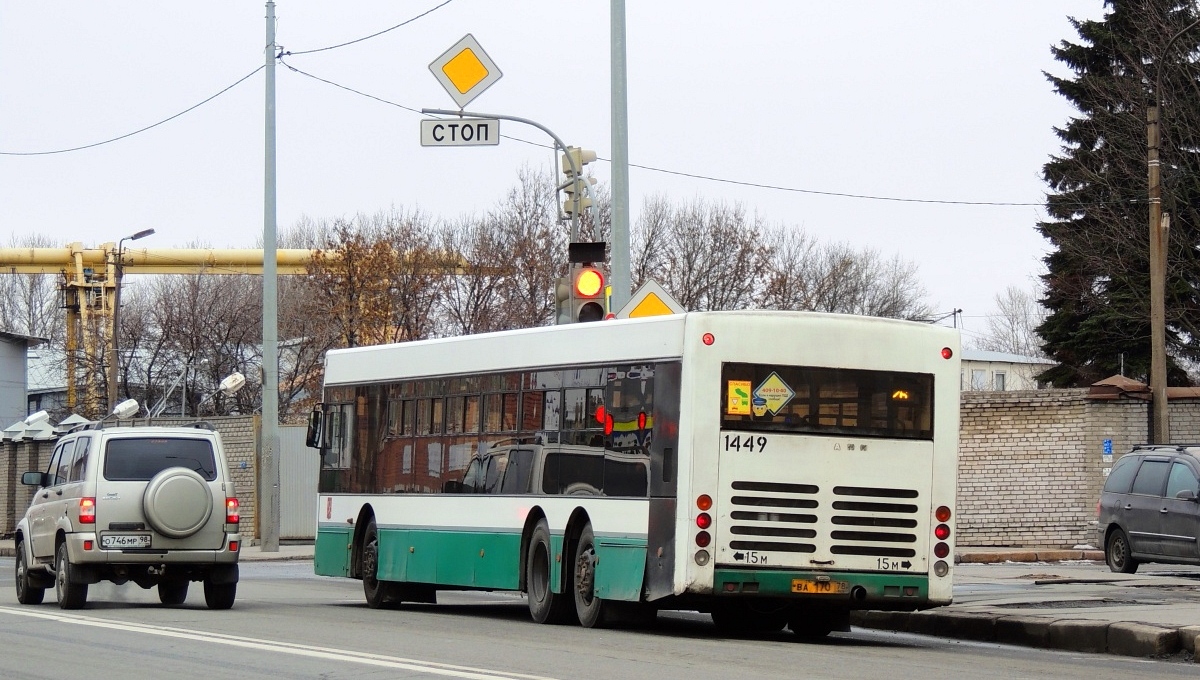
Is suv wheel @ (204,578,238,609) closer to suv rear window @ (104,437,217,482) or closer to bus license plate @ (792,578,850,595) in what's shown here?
suv rear window @ (104,437,217,482)

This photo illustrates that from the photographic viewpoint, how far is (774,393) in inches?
558

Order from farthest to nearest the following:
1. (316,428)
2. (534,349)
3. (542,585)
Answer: (316,428) → (534,349) → (542,585)

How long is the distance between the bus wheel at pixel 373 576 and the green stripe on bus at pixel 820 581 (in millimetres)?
6546

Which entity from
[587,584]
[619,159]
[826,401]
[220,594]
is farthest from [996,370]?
[826,401]

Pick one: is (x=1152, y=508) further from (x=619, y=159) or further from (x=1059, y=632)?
(x=1059, y=632)

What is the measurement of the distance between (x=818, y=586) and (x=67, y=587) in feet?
26.4

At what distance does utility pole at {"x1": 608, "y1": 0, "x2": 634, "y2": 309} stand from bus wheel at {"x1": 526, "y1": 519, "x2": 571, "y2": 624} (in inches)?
168

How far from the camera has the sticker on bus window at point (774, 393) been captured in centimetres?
1412

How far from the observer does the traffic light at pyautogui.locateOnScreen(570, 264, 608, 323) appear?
18969 millimetres

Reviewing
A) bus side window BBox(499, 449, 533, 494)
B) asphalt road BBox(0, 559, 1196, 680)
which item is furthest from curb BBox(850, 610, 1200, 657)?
bus side window BBox(499, 449, 533, 494)

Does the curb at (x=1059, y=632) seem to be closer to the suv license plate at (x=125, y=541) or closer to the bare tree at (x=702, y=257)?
the suv license plate at (x=125, y=541)

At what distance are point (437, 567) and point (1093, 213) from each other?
26.7 meters

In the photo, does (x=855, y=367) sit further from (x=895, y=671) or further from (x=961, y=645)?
(x=895, y=671)

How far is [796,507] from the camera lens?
551 inches
